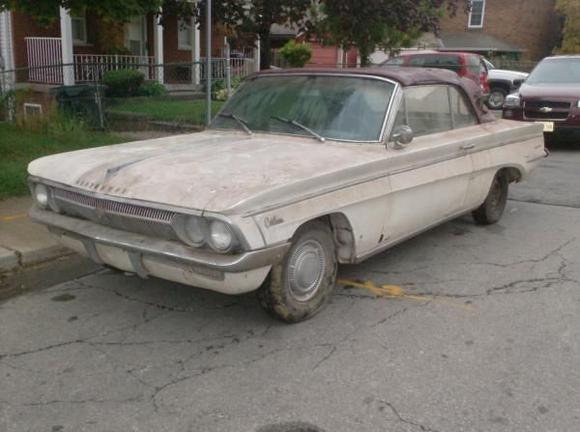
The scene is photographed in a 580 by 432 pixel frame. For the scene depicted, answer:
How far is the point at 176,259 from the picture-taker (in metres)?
3.66

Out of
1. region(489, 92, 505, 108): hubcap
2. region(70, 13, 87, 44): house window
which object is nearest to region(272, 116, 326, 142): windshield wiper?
region(70, 13, 87, 44): house window

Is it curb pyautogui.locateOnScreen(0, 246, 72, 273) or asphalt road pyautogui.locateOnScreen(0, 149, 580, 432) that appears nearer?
asphalt road pyautogui.locateOnScreen(0, 149, 580, 432)

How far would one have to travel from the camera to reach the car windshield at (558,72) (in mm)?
12305

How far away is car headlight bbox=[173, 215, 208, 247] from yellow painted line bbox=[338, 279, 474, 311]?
1.63m

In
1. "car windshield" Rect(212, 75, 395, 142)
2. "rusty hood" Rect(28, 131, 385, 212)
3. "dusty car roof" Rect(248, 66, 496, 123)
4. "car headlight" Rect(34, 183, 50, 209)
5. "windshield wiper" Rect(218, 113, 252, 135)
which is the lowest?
"car headlight" Rect(34, 183, 50, 209)

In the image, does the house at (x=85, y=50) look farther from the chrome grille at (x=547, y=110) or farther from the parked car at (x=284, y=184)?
the parked car at (x=284, y=184)

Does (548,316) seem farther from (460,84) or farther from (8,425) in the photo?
(8,425)

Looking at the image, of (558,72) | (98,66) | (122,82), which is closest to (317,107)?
(558,72)

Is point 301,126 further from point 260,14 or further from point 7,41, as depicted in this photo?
point 7,41

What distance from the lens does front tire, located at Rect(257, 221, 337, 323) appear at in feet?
13.1

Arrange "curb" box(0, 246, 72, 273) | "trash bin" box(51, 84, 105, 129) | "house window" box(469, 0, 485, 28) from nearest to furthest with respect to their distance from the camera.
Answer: "curb" box(0, 246, 72, 273) → "trash bin" box(51, 84, 105, 129) → "house window" box(469, 0, 485, 28)

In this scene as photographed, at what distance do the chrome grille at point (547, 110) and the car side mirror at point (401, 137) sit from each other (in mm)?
7935

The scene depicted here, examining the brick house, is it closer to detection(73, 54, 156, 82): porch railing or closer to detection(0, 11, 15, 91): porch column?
detection(73, 54, 156, 82): porch railing

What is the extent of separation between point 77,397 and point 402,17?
8139 mm
